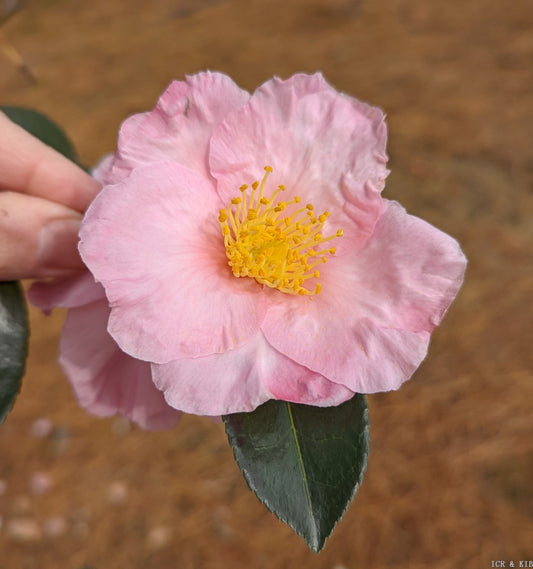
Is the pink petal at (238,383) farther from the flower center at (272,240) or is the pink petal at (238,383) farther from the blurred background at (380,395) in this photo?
the blurred background at (380,395)

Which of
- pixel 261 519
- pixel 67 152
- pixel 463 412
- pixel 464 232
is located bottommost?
pixel 261 519

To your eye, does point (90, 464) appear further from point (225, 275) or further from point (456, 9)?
point (456, 9)

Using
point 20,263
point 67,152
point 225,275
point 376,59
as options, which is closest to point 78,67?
point 376,59

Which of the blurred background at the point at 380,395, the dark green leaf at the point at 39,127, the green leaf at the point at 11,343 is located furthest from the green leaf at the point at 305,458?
the blurred background at the point at 380,395

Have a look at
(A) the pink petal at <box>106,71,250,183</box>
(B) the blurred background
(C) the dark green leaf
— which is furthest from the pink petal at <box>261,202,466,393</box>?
(B) the blurred background

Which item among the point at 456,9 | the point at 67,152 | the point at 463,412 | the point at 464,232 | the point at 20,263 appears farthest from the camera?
the point at 456,9

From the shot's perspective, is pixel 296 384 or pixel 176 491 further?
pixel 176 491

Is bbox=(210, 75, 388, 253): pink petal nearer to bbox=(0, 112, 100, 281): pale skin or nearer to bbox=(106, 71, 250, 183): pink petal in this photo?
bbox=(106, 71, 250, 183): pink petal
